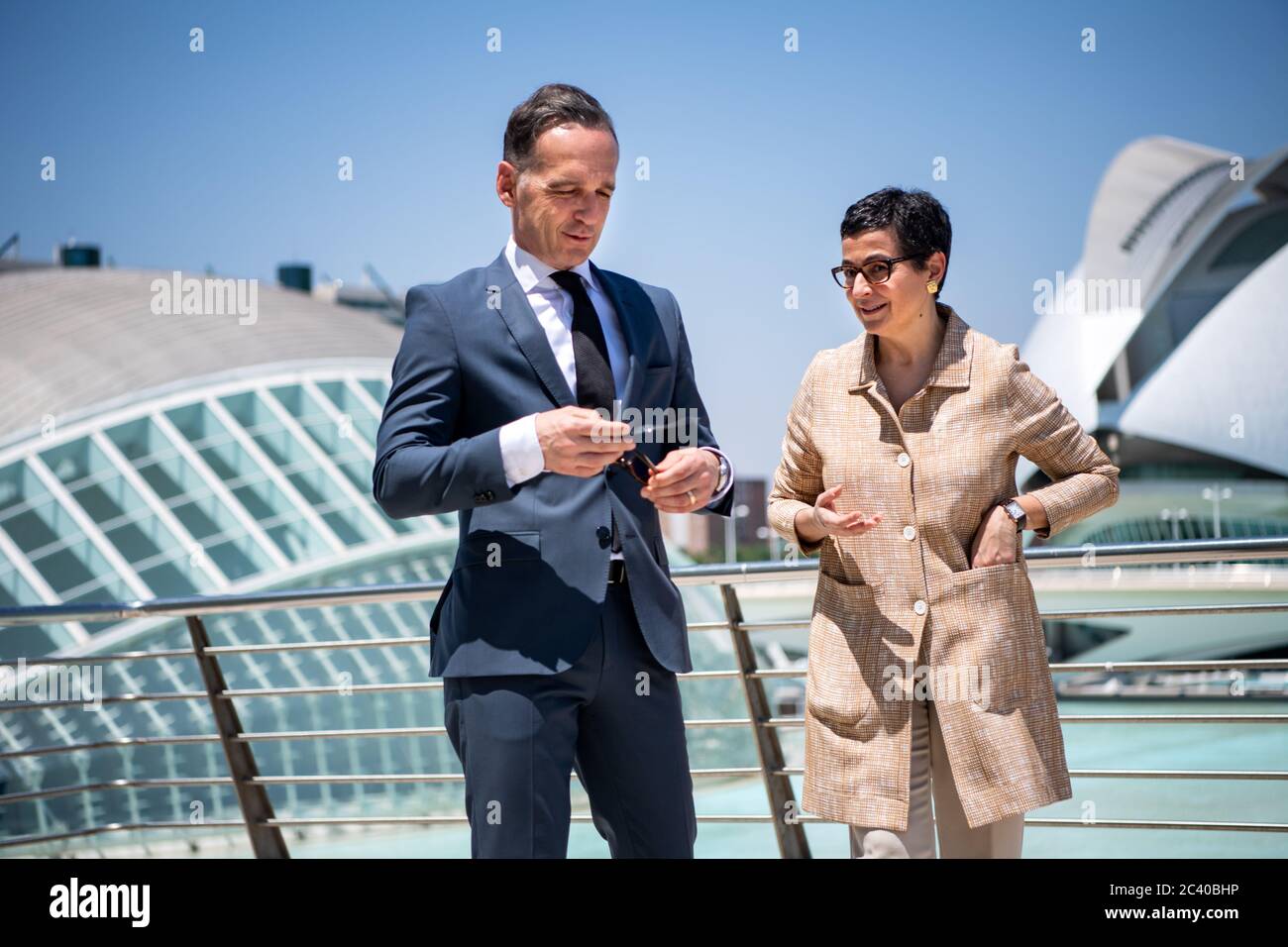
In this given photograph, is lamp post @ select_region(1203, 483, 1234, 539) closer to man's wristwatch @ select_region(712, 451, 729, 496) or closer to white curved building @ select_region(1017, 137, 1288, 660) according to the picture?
white curved building @ select_region(1017, 137, 1288, 660)

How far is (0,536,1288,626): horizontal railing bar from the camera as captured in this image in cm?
349

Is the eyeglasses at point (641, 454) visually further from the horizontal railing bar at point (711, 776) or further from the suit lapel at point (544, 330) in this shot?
the horizontal railing bar at point (711, 776)

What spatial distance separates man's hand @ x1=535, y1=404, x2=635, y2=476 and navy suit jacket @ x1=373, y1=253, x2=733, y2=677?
0.31 ft

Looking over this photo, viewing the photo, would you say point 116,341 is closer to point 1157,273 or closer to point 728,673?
point 728,673

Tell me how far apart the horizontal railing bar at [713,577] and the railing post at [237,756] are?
6.1 inches

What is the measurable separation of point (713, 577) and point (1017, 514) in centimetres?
142

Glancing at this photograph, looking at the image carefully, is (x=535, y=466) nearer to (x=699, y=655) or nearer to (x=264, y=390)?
(x=699, y=655)

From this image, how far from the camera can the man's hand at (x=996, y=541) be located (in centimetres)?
257

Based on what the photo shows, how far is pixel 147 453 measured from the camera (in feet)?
58.4

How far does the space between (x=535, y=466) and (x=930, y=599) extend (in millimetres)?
900

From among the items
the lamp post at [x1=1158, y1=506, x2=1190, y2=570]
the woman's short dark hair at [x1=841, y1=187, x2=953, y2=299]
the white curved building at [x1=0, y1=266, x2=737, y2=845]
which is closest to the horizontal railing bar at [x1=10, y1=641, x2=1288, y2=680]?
the woman's short dark hair at [x1=841, y1=187, x2=953, y2=299]

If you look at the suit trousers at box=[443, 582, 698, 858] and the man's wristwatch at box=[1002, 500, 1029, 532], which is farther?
the man's wristwatch at box=[1002, 500, 1029, 532]

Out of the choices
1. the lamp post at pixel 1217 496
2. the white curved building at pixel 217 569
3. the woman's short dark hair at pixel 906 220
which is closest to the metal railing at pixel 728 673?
the woman's short dark hair at pixel 906 220
